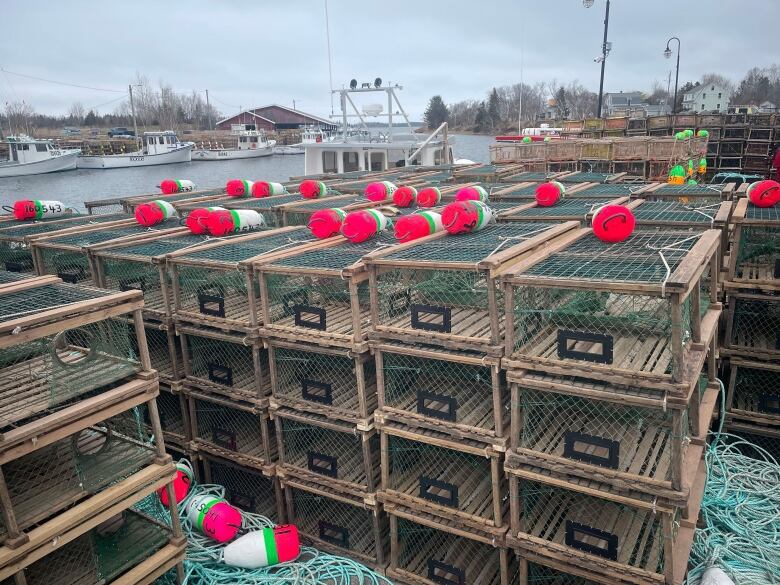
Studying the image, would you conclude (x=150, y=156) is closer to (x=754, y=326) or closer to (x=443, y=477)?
(x=443, y=477)

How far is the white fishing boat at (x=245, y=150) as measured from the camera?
57.1 m

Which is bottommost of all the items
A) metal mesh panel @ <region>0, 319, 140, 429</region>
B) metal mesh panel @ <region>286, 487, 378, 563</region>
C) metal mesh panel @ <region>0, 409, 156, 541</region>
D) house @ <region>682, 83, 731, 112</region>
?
metal mesh panel @ <region>286, 487, 378, 563</region>

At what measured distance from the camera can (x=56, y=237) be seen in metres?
7.12

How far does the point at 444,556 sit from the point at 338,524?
3.49 ft

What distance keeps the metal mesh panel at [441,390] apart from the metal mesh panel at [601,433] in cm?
29

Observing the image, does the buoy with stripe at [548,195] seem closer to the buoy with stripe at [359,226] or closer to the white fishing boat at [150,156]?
the buoy with stripe at [359,226]

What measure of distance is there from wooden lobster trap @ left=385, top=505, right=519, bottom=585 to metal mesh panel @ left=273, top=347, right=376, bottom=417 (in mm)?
932

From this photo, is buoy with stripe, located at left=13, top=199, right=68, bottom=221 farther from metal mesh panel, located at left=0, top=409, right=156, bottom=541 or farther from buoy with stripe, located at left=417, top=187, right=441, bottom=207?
buoy with stripe, located at left=417, top=187, right=441, bottom=207

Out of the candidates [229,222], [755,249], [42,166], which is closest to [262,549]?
[229,222]

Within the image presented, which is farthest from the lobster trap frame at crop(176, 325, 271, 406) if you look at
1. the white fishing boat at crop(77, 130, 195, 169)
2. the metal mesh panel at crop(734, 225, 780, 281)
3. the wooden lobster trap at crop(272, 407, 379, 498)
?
the white fishing boat at crop(77, 130, 195, 169)

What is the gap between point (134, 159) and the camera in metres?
51.3

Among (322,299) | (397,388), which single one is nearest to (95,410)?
(397,388)

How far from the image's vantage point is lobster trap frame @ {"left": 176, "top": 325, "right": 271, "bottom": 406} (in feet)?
17.3

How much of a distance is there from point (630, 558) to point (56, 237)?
713 cm
